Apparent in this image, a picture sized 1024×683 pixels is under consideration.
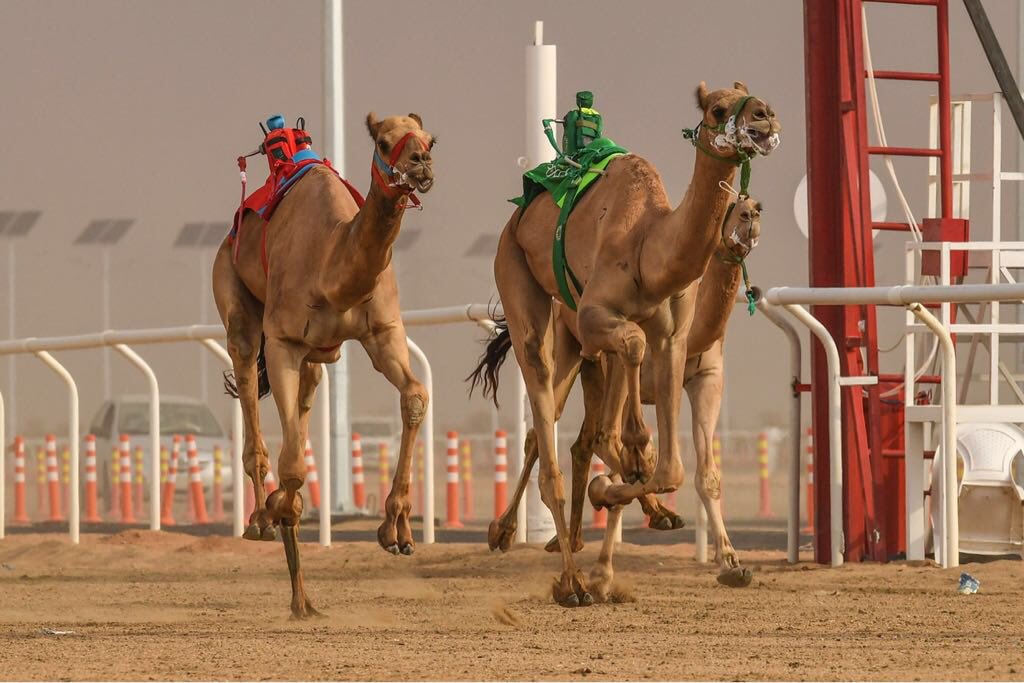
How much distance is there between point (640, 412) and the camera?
8180mm

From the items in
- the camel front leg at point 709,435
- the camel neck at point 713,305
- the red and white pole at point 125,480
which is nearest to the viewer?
the camel neck at point 713,305

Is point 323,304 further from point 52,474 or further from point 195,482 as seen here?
point 52,474

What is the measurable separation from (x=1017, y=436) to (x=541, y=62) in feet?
14.4

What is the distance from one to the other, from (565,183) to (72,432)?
7507mm

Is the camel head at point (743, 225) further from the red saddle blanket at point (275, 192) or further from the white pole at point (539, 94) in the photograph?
the white pole at point (539, 94)

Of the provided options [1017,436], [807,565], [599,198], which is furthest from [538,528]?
[599,198]

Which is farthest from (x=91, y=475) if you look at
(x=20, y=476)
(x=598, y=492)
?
(x=598, y=492)

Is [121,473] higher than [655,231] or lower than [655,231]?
lower

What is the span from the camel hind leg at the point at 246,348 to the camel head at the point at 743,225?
9.78 ft

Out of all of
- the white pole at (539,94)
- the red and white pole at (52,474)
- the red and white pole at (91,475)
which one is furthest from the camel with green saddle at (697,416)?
the red and white pole at (52,474)

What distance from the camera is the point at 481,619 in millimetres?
9367

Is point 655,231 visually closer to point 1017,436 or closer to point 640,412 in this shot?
point 640,412

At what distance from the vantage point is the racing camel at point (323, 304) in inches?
337

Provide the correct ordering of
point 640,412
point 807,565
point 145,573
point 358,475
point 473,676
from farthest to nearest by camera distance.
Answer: point 358,475 < point 145,573 < point 807,565 < point 640,412 < point 473,676
